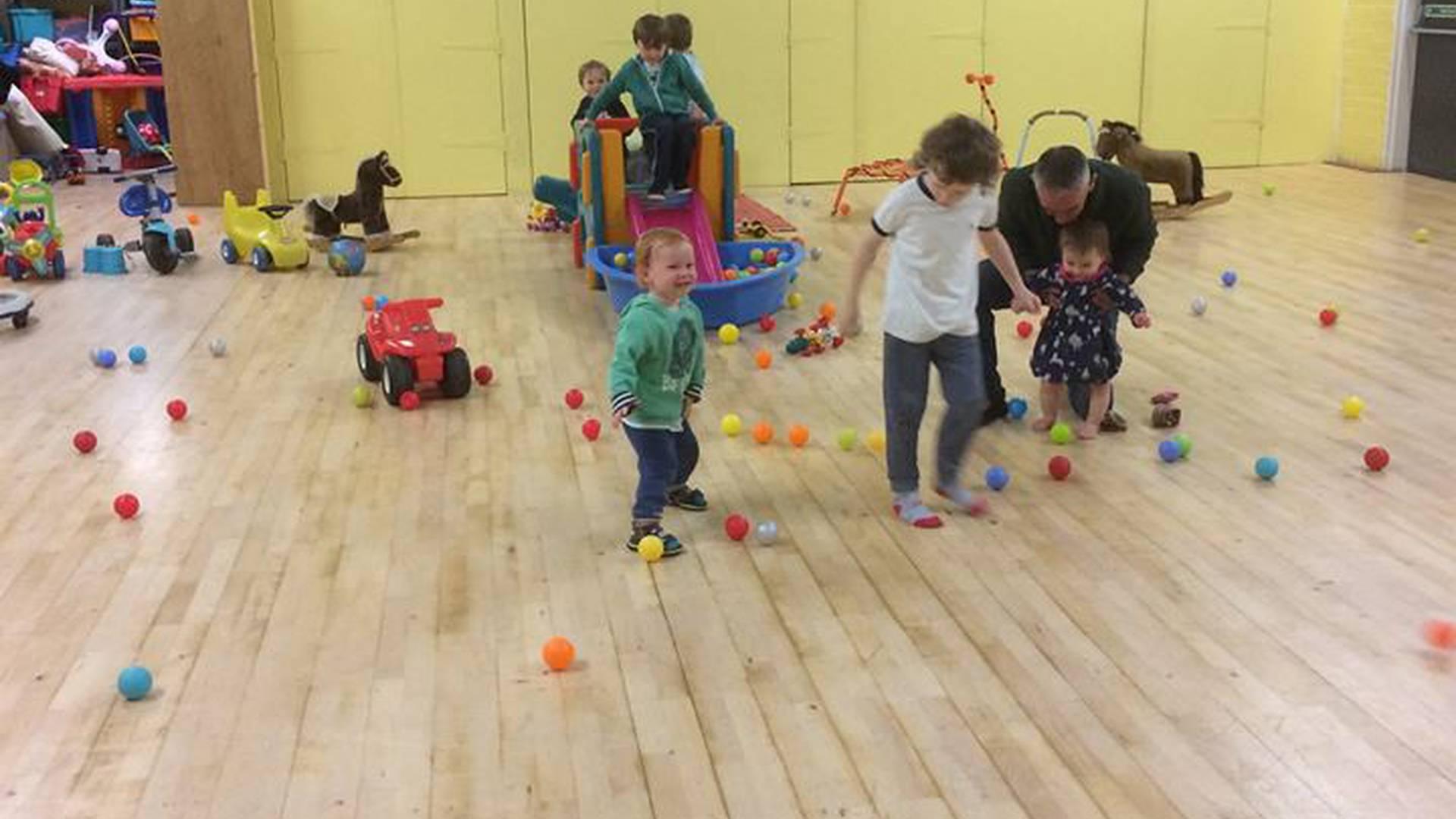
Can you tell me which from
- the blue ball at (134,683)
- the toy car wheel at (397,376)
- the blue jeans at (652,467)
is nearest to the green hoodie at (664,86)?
the toy car wheel at (397,376)

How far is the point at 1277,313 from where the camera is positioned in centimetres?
621

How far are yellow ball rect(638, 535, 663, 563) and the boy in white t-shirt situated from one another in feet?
2.28

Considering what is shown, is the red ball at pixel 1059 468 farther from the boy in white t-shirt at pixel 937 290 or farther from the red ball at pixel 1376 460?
the red ball at pixel 1376 460

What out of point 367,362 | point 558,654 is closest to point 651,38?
point 367,362

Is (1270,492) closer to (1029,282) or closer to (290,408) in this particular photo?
(1029,282)

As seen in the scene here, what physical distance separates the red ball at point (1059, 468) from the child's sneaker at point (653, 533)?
1166 mm

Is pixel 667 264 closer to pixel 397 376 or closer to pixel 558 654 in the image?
pixel 558 654

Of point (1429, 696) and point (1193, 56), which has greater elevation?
point (1193, 56)

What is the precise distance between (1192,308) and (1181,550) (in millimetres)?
2842

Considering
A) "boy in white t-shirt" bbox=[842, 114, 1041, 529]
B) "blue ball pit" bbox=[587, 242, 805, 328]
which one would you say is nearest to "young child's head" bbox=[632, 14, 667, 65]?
"blue ball pit" bbox=[587, 242, 805, 328]

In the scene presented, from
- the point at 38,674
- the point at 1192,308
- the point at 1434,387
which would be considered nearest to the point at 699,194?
the point at 1192,308

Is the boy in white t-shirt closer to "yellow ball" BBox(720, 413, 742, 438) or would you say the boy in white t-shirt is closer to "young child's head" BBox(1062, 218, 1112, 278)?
"young child's head" BBox(1062, 218, 1112, 278)

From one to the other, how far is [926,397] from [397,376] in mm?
1995

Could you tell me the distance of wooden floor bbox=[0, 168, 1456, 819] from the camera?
8.68ft
